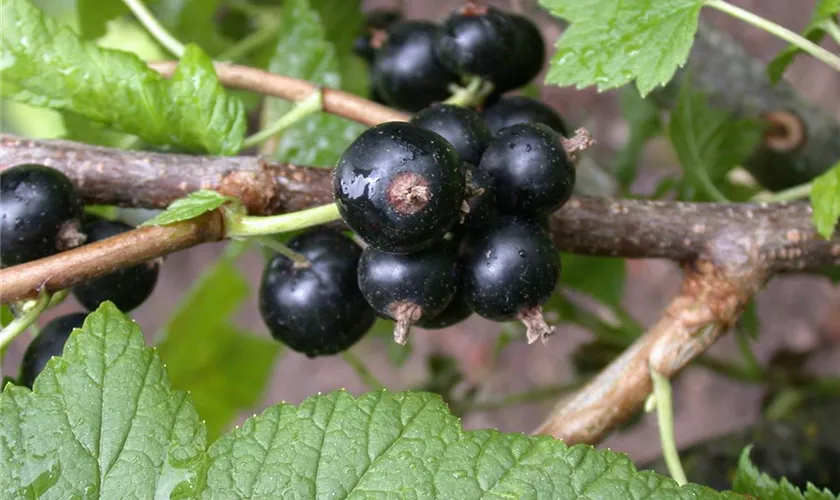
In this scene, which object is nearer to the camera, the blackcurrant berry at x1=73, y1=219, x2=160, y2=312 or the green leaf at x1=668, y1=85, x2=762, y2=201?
the blackcurrant berry at x1=73, y1=219, x2=160, y2=312

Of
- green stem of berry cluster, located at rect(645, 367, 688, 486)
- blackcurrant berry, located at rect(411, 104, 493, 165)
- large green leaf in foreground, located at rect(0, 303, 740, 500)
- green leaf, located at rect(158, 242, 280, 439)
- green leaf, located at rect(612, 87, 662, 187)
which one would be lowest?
green leaf, located at rect(158, 242, 280, 439)

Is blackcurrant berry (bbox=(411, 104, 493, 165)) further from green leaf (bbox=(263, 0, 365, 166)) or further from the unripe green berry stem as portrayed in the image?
green leaf (bbox=(263, 0, 365, 166))

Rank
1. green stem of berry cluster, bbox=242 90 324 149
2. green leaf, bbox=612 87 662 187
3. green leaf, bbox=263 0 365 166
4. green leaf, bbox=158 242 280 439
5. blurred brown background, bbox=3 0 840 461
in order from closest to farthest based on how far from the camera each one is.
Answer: green stem of berry cluster, bbox=242 90 324 149 → green leaf, bbox=263 0 365 166 → green leaf, bbox=612 87 662 187 → green leaf, bbox=158 242 280 439 → blurred brown background, bbox=3 0 840 461

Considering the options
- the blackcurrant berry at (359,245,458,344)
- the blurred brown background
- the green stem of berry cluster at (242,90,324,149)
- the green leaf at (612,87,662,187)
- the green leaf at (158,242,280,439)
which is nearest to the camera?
the blackcurrant berry at (359,245,458,344)

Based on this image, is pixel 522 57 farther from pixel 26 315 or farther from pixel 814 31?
pixel 26 315

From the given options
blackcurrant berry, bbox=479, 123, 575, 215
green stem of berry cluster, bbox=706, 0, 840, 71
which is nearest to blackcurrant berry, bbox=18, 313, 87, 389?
blackcurrant berry, bbox=479, 123, 575, 215

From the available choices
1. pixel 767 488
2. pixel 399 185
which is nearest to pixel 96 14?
pixel 399 185

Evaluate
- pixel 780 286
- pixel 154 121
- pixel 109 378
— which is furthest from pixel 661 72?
pixel 780 286
